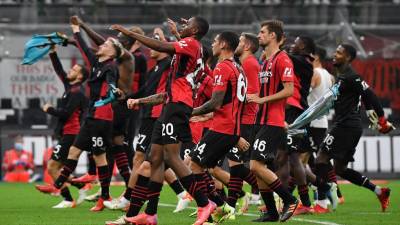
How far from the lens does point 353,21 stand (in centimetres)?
2634

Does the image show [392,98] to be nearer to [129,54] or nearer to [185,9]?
[185,9]

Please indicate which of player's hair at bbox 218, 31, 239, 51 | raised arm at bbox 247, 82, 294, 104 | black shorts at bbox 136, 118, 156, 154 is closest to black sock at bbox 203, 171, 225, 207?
black shorts at bbox 136, 118, 156, 154

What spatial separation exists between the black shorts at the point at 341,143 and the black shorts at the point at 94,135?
3.05 metres

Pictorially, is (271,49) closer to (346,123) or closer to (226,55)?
(226,55)

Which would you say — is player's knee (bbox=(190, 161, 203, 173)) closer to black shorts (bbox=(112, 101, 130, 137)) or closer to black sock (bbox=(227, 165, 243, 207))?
black sock (bbox=(227, 165, 243, 207))

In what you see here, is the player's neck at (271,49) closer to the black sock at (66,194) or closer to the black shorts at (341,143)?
the black shorts at (341,143)

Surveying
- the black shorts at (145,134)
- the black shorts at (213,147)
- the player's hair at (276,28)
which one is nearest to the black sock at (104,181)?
the black shorts at (145,134)

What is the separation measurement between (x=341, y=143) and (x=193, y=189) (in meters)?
4.05

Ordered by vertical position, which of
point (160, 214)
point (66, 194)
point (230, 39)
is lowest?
point (66, 194)

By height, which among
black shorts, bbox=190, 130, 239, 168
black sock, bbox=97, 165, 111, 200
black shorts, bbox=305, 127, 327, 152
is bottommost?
black sock, bbox=97, 165, 111, 200

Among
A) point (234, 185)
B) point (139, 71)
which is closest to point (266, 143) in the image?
point (234, 185)

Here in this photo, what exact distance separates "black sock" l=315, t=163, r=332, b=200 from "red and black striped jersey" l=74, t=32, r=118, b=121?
3.00 m

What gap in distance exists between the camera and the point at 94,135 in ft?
47.5

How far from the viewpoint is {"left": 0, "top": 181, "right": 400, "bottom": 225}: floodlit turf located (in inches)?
479
